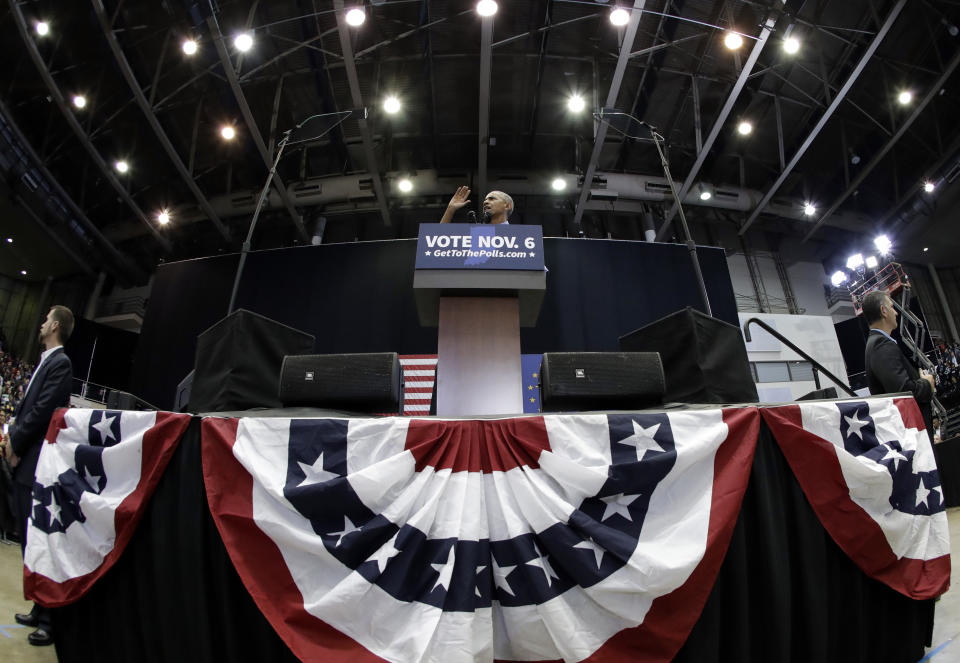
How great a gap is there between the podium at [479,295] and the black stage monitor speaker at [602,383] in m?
0.28

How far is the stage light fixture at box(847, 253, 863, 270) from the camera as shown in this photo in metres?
11.8

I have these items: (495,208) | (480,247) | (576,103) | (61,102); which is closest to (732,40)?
(576,103)

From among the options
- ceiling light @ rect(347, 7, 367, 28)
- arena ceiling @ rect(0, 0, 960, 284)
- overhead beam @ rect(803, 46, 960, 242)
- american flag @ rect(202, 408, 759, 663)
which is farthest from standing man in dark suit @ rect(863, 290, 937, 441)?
overhead beam @ rect(803, 46, 960, 242)

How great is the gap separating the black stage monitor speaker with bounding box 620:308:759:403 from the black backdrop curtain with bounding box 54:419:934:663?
0.59 meters

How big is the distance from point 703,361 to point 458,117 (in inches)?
333

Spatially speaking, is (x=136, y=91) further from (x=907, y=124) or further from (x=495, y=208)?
(x=907, y=124)

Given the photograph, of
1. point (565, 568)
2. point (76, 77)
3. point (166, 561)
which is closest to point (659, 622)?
point (565, 568)

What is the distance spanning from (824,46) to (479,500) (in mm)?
10623

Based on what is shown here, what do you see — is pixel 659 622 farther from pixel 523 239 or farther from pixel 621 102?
pixel 621 102

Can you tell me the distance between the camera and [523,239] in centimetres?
202

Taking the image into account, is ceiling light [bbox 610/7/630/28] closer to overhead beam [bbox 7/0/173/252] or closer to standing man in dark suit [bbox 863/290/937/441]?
standing man in dark suit [bbox 863/290/937/441]

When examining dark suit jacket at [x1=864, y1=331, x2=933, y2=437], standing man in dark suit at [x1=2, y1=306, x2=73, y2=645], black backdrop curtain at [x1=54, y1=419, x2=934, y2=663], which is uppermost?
dark suit jacket at [x1=864, y1=331, x2=933, y2=437]

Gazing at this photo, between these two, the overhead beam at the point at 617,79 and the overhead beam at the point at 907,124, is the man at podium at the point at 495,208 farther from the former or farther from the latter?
the overhead beam at the point at 907,124

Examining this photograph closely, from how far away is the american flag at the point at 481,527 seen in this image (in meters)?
1.17
